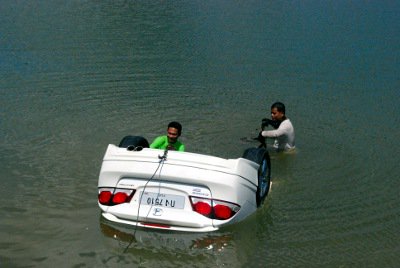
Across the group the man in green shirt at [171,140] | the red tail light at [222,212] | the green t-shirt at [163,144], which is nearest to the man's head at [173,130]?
the man in green shirt at [171,140]

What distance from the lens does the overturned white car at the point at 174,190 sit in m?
6.38

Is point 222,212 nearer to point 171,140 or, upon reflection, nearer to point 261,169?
point 261,169

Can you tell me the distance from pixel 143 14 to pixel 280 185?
21.4 m

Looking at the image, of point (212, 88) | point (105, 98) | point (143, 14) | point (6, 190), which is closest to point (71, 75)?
point (105, 98)

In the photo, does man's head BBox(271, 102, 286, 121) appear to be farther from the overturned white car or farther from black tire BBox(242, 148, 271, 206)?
the overturned white car

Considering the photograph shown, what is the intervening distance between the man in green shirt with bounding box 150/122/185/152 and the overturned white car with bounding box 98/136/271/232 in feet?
4.50

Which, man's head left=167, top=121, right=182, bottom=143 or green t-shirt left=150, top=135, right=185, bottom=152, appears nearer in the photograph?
man's head left=167, top=121, right=182, bottom=143

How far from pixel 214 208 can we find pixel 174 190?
55 centimetres

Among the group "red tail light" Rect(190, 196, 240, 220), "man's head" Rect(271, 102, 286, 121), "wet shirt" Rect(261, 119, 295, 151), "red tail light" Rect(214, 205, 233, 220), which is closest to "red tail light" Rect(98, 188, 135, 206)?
"red tail light" Rect(190, 196, 240, 220)

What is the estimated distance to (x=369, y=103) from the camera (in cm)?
1442

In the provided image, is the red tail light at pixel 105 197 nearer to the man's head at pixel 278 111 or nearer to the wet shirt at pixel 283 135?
the wet shirt at pixel 283 135

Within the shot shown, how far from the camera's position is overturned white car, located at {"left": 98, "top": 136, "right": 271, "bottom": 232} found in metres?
6.38

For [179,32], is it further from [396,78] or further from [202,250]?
[202,250]

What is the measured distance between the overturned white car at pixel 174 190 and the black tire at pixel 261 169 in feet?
2.17
